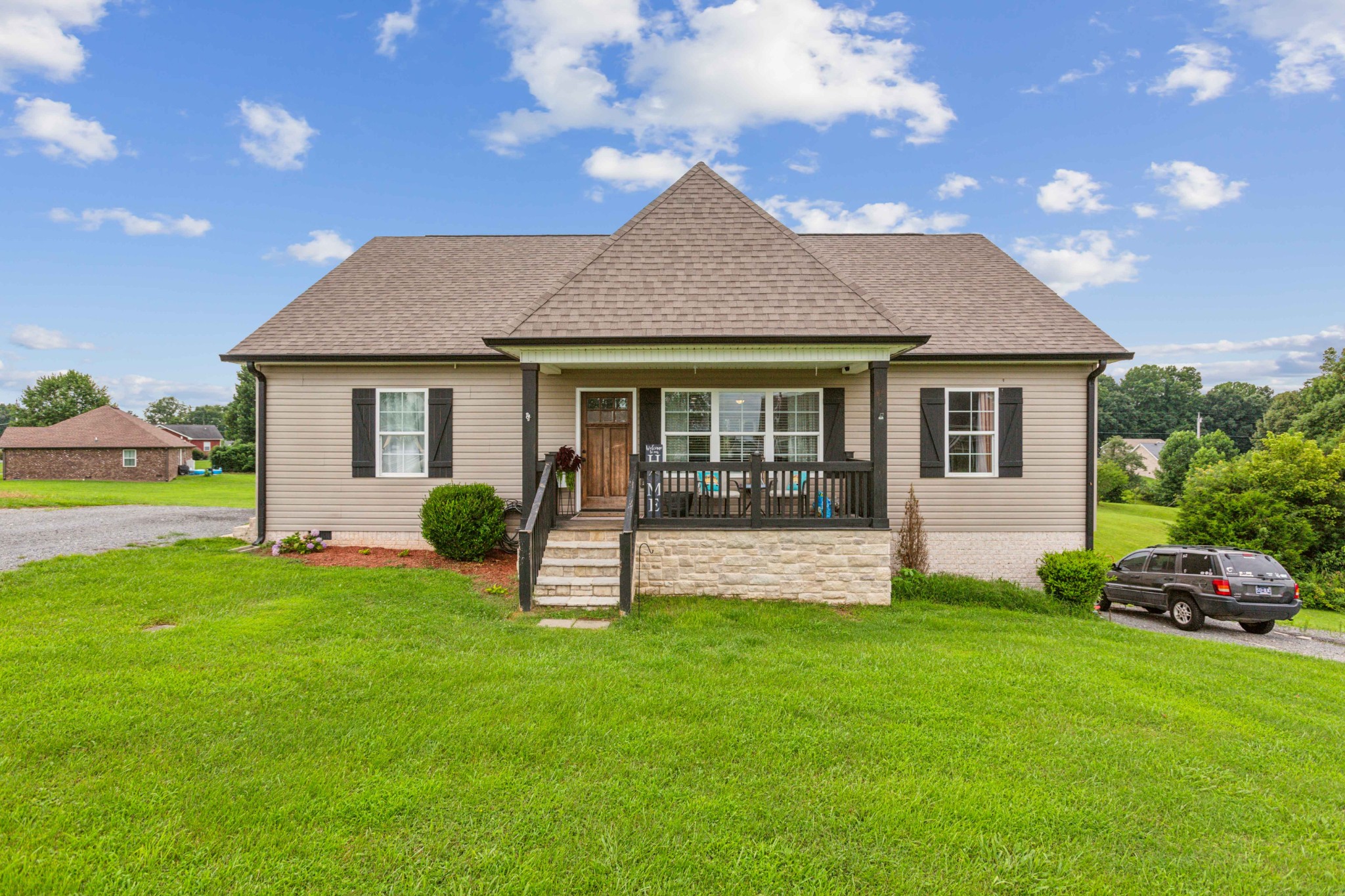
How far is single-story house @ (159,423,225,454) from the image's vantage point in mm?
59344

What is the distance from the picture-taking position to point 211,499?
21312 mm

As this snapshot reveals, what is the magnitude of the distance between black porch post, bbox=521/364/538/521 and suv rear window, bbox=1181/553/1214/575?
11.1 m

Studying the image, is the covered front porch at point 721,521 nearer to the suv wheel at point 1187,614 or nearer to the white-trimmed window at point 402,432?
the white-trimmed window at point 402,432

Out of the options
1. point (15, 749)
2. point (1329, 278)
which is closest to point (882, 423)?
point (15, 749)

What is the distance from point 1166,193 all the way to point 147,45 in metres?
27.1

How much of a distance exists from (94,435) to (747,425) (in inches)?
1599

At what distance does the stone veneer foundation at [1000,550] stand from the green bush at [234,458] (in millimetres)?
44930

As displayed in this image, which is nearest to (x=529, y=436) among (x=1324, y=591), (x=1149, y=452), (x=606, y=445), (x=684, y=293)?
(x=606, y=445)

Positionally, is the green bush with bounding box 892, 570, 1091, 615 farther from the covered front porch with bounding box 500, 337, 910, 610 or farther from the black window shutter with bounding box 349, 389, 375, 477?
the black window shutter with bounding box 349, 389, 375, 477

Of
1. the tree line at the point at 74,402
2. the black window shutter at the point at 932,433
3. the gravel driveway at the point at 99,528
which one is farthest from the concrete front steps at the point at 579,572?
the tree line at the point at 74,402

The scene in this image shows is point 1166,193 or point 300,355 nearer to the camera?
point 300,355

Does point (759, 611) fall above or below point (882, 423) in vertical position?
below

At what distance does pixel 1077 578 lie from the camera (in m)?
8.71

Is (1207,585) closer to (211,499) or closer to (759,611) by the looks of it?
(759,611)
